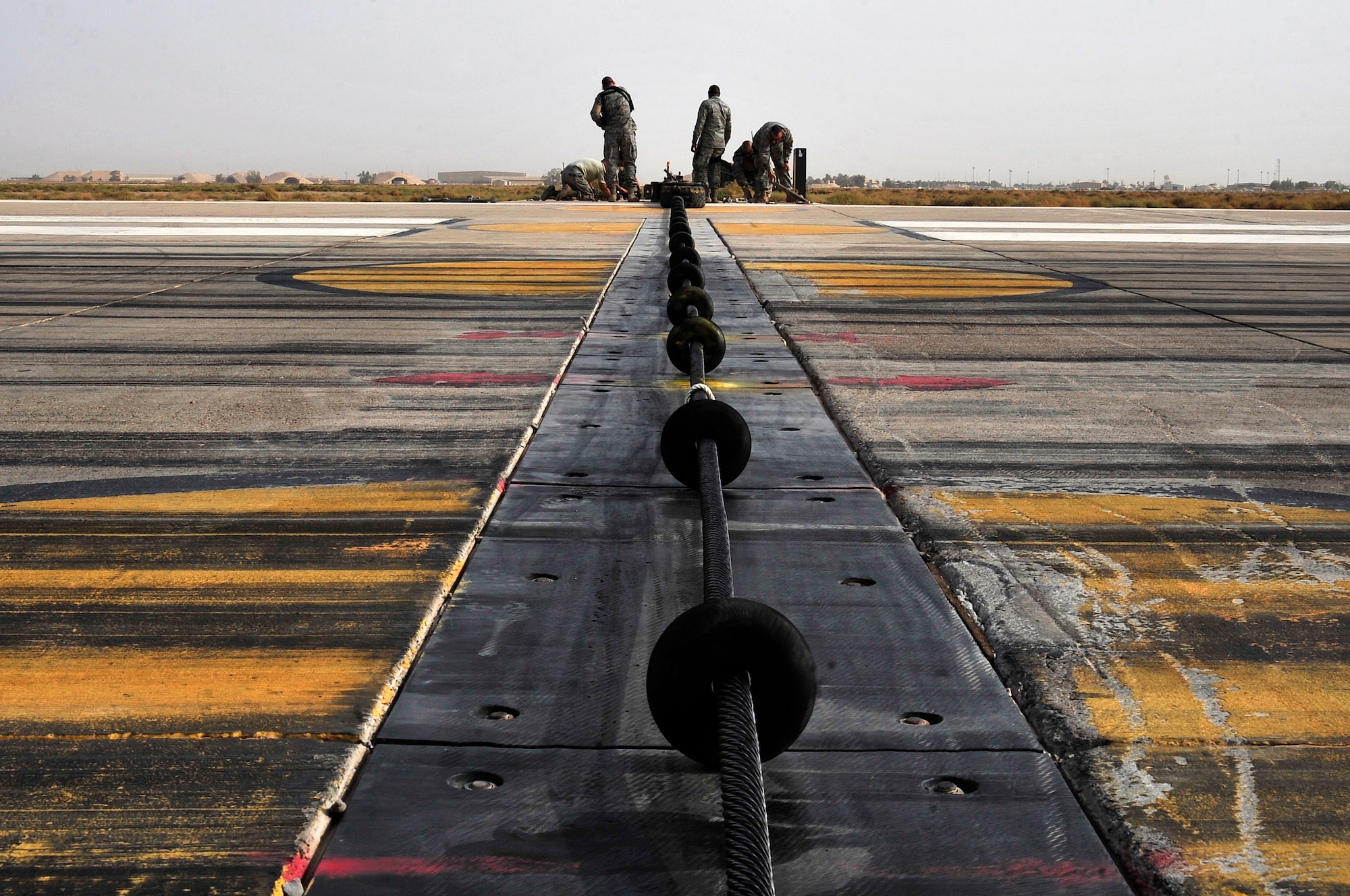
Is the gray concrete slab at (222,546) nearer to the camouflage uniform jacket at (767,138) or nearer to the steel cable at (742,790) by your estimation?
the steel cable at (742,790)

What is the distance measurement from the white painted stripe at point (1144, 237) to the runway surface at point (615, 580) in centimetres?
777

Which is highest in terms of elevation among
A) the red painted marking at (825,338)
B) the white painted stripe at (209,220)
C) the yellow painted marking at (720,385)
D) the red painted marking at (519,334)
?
the white painted stripe at (209,220)

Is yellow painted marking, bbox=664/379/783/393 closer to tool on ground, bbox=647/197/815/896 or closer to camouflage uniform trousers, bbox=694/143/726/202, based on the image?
tool on ground, bbox=647/197/815/896

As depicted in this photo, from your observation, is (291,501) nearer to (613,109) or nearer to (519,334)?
(519,334)

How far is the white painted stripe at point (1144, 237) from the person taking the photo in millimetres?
13789

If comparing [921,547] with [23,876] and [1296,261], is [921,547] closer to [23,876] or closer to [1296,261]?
[23,876]

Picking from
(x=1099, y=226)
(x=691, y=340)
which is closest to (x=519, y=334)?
(x=691, y=340)

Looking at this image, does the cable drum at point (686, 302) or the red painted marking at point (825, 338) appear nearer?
the cable drum at point (686, 302)

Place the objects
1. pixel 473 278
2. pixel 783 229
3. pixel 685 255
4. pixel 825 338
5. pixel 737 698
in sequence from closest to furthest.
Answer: pixel 737 698 → pixel 825 338 → pixel 685 255 → pixel 473 278 → pixel 783 229

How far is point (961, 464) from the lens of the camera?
357cm

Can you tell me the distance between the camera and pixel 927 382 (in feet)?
15.9

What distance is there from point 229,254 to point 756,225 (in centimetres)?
780

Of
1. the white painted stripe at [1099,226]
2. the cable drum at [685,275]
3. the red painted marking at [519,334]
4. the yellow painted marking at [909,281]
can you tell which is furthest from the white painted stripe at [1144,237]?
the red painted marking at [519,334]

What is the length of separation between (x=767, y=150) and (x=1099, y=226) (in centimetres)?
1222
